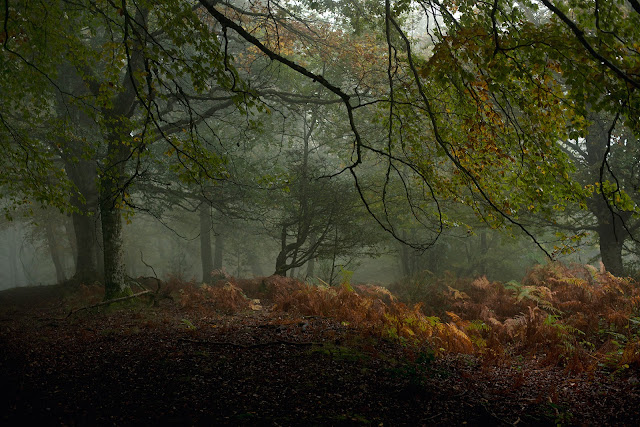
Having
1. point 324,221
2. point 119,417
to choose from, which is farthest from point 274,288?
point 119,417

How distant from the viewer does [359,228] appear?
484 inches

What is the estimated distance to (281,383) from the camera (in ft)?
12.8

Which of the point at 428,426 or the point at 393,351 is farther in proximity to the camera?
the point at 393,351

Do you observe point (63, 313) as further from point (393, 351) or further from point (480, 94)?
point (480, 94)

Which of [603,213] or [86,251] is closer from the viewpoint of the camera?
[603,213]

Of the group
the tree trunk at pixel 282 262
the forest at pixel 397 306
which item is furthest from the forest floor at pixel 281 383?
the tree trunk at pixel 282 262

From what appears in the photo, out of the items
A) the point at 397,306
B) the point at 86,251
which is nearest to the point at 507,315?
the point at 397,306

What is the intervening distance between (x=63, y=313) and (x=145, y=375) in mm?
6304

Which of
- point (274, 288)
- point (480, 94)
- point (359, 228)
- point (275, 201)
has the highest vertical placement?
point (480, 94)

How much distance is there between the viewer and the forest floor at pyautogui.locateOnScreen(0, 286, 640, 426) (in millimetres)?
3273

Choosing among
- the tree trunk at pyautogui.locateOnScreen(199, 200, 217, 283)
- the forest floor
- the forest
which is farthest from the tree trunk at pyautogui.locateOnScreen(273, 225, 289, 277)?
the tree trunk at pyautogui.locateOnScreen(199, 200, 217, 283)

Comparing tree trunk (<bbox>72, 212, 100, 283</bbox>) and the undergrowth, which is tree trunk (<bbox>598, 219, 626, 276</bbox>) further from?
tree trunk (<bbox>72, 212, 100, 283</bbox>)

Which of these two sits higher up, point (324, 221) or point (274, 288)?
point (324, 221)

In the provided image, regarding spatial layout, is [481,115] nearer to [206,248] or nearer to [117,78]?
[117,78]
